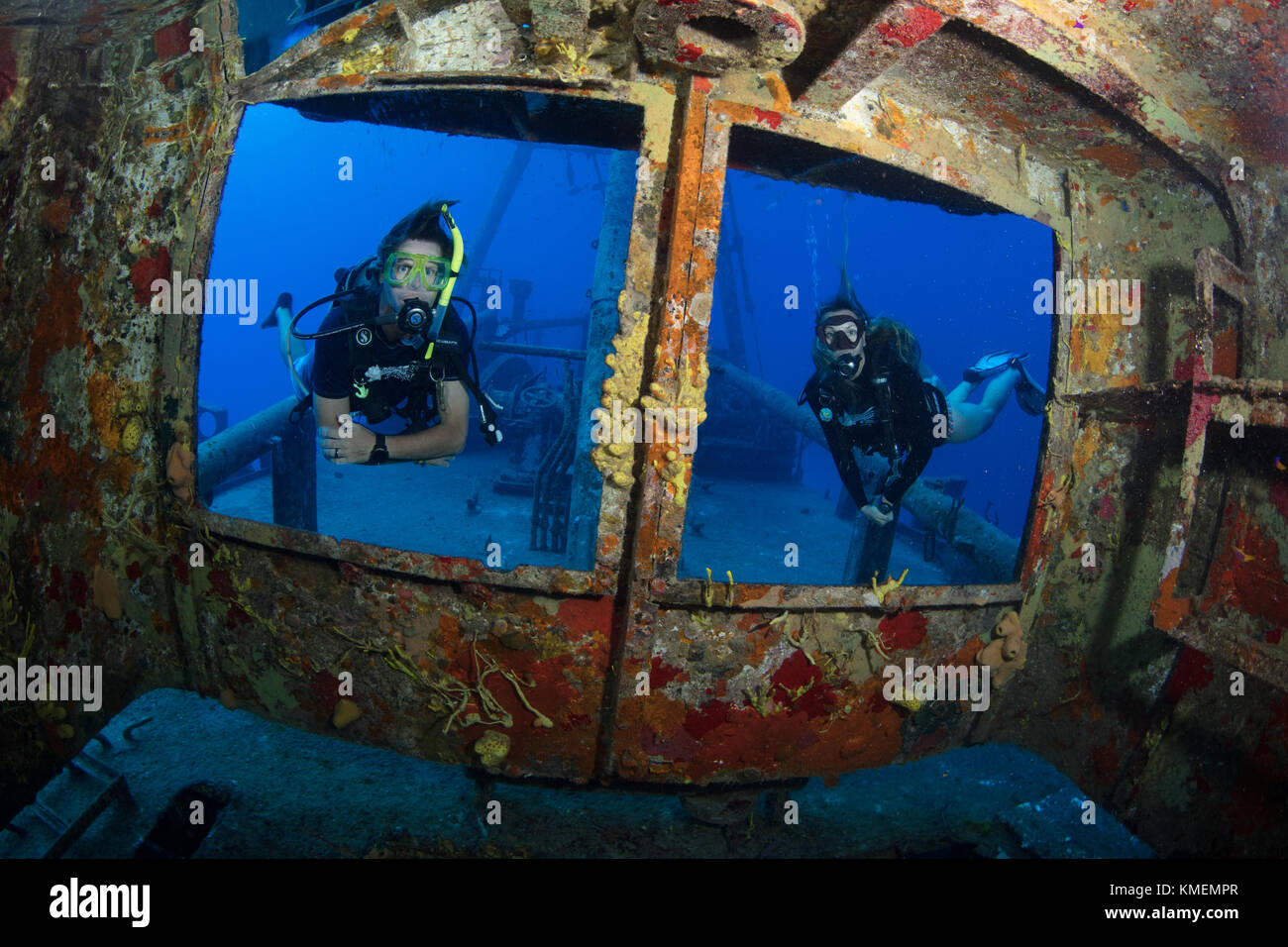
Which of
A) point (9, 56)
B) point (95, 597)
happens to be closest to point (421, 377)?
point (95, 597)

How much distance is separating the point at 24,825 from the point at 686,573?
5161mm

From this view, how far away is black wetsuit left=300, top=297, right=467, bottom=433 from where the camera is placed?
135 inches

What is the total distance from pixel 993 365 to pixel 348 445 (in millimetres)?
6343

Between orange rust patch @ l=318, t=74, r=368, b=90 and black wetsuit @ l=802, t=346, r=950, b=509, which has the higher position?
orange rust patch @ l=318, t=74, r=368, b=90

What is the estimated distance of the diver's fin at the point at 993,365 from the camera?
607 cm

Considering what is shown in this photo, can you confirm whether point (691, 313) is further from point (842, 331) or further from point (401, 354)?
point (842, 331)

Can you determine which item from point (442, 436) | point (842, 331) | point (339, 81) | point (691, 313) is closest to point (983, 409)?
point (842, 331)

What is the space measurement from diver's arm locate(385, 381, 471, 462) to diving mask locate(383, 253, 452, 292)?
592mm

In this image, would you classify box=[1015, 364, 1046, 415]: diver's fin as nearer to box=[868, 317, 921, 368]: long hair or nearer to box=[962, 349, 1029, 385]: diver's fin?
box=[962, 349, 1029, 385]: diver's fin

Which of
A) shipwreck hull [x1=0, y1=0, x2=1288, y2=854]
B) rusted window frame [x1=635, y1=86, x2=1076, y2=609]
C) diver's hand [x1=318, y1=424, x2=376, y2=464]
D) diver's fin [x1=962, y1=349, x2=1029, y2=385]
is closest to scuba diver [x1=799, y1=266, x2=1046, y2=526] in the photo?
diver's fin [x1=962, y1=349, x2=1029, y2=385]

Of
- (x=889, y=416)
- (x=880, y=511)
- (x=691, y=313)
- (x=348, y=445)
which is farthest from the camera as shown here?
(x=880, y=511)

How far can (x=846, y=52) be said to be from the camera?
1.98 m

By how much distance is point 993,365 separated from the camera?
→ 6.27 metres
